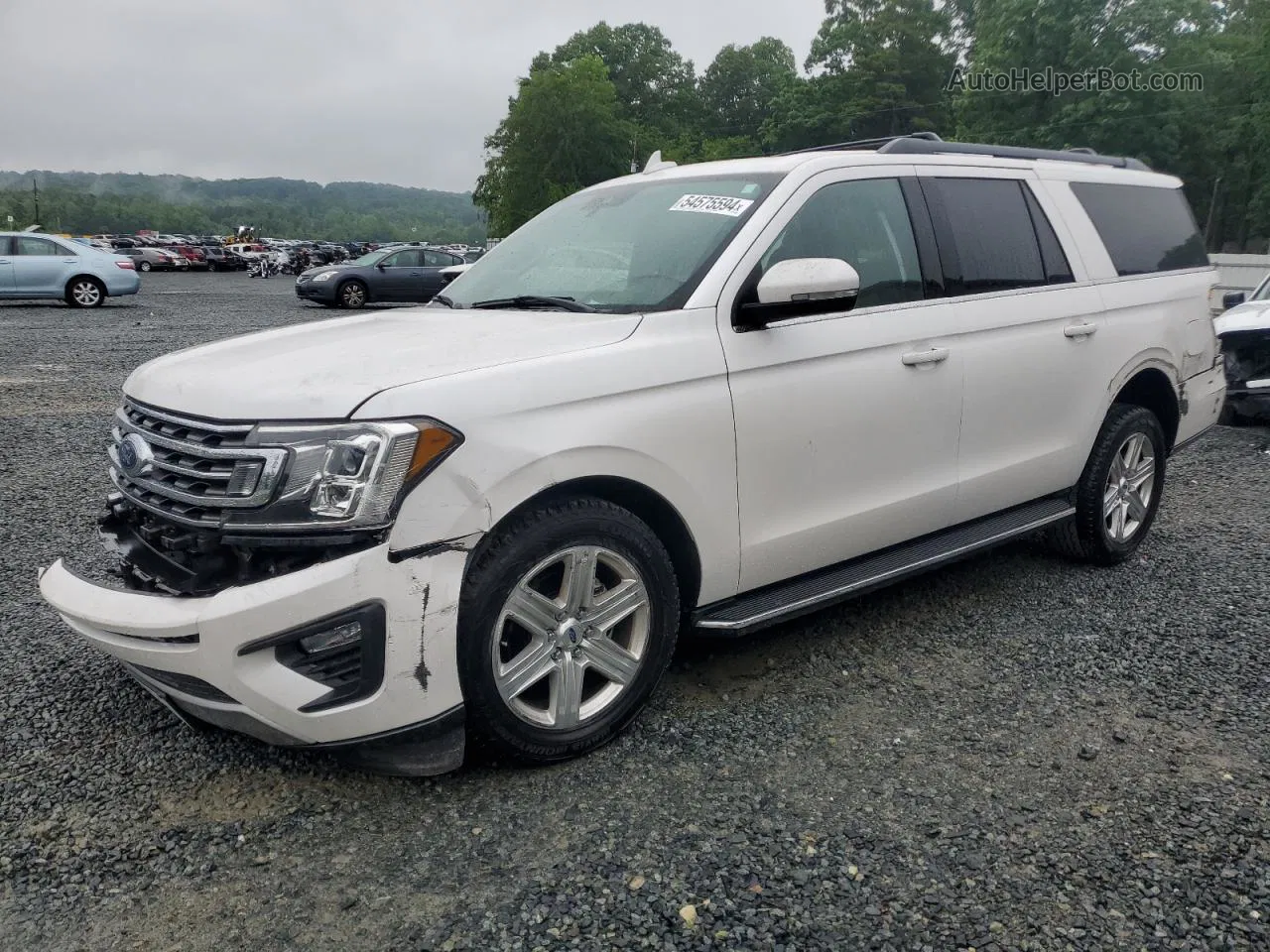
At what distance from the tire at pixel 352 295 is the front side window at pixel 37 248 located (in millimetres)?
5575

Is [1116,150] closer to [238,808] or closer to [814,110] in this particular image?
[814,110]

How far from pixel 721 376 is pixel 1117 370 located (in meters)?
2.46

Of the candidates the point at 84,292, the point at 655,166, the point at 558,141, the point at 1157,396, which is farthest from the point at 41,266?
the point at 558,141

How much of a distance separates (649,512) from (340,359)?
1.01 m

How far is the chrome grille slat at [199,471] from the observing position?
266cm

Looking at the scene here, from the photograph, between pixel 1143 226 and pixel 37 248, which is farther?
pixel 37 248

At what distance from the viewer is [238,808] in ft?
9.64

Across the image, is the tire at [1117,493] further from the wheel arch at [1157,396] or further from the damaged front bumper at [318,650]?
the damaged front bumper at [318,650]

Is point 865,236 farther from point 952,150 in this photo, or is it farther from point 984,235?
point 952,150

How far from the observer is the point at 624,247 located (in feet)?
12.6

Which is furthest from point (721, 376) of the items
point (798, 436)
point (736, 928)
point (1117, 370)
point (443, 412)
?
point (1117, 370)

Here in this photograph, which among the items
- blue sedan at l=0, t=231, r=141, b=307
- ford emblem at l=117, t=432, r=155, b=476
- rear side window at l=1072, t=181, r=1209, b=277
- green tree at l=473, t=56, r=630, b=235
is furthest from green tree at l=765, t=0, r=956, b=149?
ford emblem at l=117, t=432, r=155, b=476

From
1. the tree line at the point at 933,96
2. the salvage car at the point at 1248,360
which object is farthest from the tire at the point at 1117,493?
the tree line at the point at 933,96

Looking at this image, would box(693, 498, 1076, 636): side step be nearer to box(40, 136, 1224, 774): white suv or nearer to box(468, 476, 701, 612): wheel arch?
box(40, 136, 1224, 774): white suv
